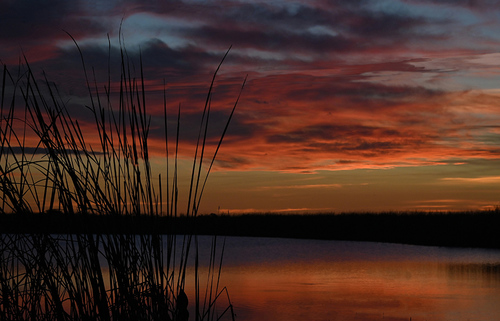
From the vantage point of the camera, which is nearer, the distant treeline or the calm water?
the calm water

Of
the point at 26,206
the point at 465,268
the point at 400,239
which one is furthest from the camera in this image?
the point at 400,239

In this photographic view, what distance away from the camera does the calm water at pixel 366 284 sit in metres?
8.30

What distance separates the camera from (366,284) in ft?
37.3

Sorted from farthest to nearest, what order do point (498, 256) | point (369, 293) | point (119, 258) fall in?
point (498, 256) < point (369, 293) < point (119, 258)

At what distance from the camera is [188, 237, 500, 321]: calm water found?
8297mm

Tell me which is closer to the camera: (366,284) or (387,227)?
(366,284)

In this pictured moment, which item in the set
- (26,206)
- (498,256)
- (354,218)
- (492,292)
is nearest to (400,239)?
(354,218)

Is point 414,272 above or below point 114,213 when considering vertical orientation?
below

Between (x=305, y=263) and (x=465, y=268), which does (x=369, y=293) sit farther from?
(x=305, y=263)

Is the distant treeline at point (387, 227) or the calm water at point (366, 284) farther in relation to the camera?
the distant treeline at point (387, 227)

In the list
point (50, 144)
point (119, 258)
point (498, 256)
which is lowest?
point (498, 256)

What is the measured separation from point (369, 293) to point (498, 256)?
6638mm

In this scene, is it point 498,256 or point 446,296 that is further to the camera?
point 498,256

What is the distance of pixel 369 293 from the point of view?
33.7 feet
